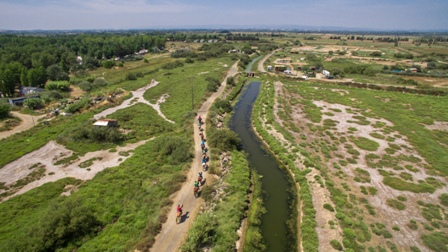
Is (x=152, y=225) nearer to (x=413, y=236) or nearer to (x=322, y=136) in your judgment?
(x=413, y=236)

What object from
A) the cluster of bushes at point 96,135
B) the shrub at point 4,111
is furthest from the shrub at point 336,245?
the shrub at point 4,111

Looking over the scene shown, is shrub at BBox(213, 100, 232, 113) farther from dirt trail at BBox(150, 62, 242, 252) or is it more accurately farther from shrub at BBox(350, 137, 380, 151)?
shrub at BBox(350, 137, 380, 151)

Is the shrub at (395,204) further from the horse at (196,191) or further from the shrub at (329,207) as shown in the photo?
the horse at (196,191)

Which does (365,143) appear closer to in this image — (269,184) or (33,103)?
(269,184)

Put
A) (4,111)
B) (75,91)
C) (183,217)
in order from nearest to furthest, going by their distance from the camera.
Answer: (183,217), (4,111), (75,91)

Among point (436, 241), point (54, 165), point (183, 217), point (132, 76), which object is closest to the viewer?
point (436, 241)

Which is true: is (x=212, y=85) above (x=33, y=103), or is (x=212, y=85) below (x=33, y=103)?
above

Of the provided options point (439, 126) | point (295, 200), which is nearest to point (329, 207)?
point (295, 200)
